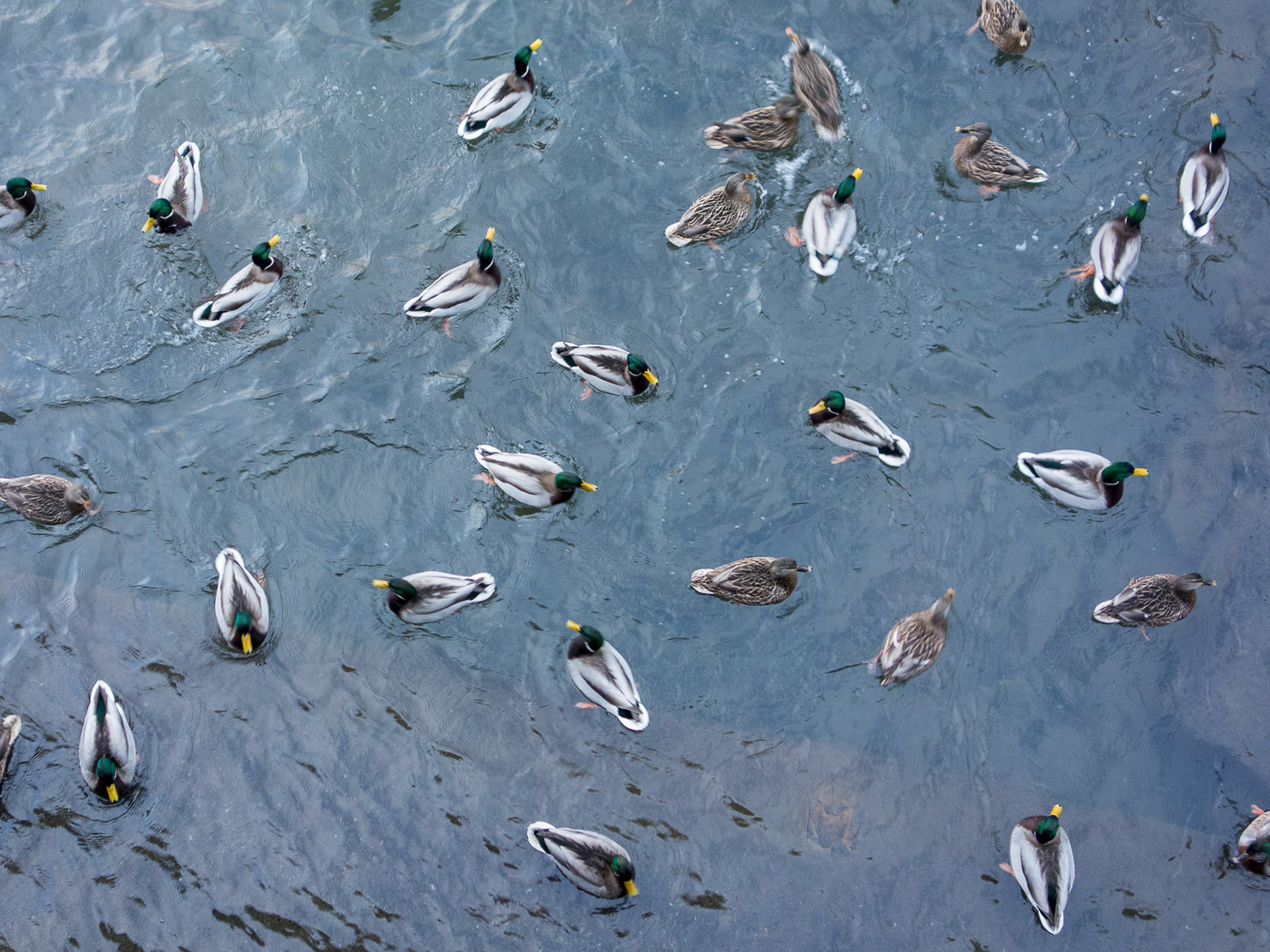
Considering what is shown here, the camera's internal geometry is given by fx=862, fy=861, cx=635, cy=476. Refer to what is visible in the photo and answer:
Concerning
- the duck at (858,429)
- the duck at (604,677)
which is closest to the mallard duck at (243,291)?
the duck at (604,677)

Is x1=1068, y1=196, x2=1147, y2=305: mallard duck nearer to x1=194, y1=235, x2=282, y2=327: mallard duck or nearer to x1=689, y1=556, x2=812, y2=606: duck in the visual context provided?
x1=689, y1=556, x2=812, y2=606: duck

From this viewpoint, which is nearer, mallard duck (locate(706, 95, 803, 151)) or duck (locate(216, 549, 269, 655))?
duck (locate(216, 549, 269, 655))

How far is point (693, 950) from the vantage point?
6141 mm

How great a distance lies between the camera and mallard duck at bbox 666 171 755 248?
291 inches

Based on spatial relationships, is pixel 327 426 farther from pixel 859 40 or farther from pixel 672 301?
pixel 859 40

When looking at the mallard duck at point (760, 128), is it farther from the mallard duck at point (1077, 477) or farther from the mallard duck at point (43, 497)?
the mallard duck at point (43, 497)

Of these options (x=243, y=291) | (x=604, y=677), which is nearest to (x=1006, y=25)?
(x=604, y=677)

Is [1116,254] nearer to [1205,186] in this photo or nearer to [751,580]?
[1205,186]

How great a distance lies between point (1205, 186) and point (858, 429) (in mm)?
3969

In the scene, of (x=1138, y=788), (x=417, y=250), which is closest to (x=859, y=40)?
(x=417, y=250)

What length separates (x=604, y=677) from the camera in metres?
6.45

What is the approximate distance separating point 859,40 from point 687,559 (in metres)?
5.29

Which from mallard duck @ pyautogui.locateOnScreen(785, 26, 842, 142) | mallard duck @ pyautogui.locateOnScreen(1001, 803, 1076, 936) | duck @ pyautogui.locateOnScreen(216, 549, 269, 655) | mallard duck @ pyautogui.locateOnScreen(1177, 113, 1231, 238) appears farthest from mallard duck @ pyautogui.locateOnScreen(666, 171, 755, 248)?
mallard duck @ pyautogui.locateOnScreen(1001, 803, 1076, 936)

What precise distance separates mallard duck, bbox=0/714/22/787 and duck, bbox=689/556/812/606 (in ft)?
17.2
